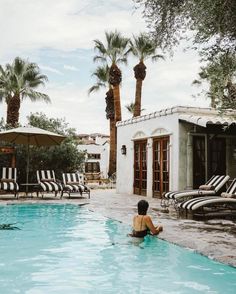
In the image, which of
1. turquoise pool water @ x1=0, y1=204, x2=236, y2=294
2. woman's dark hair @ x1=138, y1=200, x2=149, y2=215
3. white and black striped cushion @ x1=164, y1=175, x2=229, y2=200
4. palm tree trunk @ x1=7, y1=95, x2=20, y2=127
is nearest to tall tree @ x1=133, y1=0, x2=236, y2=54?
woman's dark hair @ x1=138, y1=200, x2=149, y2=215

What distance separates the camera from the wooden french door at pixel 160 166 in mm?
16297

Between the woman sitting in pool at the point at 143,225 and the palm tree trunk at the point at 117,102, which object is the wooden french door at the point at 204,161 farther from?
the palm tree trunk at the point at 117,102

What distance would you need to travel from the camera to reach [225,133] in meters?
15.5

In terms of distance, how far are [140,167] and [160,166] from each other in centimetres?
197

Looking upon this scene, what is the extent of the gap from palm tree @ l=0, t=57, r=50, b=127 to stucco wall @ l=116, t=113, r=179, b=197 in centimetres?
833

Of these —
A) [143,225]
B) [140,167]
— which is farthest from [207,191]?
[140,167]

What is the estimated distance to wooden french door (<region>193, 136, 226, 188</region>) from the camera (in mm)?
15578

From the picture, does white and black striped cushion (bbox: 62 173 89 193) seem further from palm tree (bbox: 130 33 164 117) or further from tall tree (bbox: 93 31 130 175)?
palm tree (bbox: 130 33 164 117)

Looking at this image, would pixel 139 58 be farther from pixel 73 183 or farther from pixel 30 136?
pixel 73 183

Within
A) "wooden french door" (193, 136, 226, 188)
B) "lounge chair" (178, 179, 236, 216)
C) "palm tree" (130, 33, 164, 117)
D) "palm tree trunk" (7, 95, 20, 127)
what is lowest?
"lounge chair" (178, 179, 236, 216)

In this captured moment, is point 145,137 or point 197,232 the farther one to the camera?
point 145,137

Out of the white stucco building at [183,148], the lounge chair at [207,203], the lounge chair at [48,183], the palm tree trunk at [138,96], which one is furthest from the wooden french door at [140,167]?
the palm tree trunk at [138,96]

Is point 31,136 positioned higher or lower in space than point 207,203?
higher

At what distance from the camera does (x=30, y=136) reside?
16812mm
